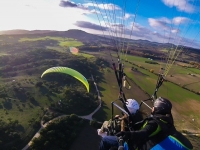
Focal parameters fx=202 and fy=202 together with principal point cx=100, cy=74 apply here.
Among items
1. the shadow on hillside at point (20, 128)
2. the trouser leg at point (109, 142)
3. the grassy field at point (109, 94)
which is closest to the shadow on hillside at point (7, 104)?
the shadow on hillside at point (20, 128)

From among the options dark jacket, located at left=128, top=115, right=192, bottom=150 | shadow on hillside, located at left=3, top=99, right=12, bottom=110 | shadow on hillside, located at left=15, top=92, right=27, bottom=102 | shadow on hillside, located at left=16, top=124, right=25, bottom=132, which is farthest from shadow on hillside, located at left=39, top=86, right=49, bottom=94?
dark jacket, located at left=128, top=115, right=192, bottom=150

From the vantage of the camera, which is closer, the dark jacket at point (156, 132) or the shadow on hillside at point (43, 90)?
the dark jacket at point (156, 132)

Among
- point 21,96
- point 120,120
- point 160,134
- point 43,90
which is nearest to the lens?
point 160,134

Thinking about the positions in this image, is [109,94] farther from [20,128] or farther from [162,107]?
[162,107]

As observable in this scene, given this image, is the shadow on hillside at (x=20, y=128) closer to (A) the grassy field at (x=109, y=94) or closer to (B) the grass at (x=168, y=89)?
(A) the grassy field at (x=109, y=94)

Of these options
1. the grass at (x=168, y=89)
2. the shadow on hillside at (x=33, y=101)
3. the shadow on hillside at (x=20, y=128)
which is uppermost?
the grass at (x=168, y=89)

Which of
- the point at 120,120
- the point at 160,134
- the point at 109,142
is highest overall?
the point at 160,134

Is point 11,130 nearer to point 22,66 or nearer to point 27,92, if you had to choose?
point 27,92

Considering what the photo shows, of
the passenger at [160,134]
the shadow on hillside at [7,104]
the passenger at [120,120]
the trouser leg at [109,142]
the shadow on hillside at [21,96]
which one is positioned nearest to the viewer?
the passenger at [160,134]

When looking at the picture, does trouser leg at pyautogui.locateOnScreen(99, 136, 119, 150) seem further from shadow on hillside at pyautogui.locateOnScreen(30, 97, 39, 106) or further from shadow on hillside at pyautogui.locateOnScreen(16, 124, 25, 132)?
shadow on hillside at pyautogui.locateOnScreen(30, 97, 39, 106)

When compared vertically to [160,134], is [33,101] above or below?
below

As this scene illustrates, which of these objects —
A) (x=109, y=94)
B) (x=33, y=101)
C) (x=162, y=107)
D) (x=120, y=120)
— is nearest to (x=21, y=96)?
(x=33, y=101)
